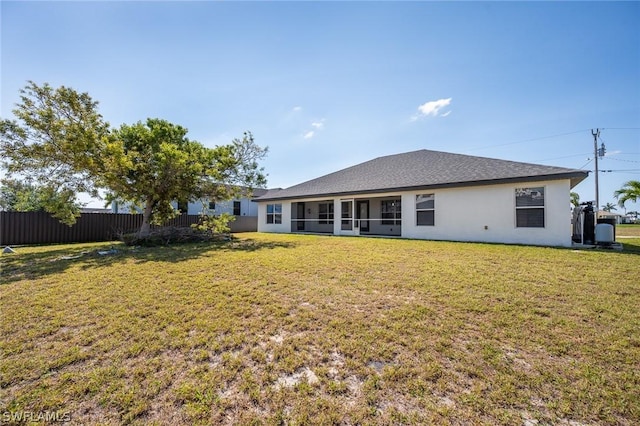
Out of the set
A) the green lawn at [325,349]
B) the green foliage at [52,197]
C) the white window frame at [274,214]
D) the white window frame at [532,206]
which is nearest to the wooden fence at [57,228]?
the green foliage at [52,197]

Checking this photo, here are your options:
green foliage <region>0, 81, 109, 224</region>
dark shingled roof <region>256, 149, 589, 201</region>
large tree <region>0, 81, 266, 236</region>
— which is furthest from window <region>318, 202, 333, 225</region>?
green foliage <region>0, 81, 109, 224</region>

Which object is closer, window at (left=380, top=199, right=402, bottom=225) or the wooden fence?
the wooden fence

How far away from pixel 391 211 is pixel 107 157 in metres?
14.4

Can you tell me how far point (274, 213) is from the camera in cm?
1947

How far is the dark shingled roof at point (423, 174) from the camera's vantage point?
9953mm

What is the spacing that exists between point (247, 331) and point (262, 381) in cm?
92

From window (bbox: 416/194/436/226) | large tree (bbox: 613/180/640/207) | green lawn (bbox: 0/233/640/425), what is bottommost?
green lawn (bbox: 0/233/640/425)

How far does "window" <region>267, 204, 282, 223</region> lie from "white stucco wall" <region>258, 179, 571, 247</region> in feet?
30.6

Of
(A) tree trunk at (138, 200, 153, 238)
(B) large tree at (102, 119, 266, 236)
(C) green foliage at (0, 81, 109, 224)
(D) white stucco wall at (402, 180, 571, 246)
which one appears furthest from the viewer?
(A) tree trunk at (138, 200, 153, 238)

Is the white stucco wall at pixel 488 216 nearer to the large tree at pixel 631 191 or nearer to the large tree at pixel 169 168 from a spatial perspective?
the large tree at pixel 169 168

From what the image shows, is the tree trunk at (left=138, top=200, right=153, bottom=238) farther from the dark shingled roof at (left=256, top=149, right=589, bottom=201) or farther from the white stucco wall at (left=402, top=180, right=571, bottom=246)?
the white stucco wall at (left=402, top=180, right=571, bottom=246)

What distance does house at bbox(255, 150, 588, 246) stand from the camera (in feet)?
31.2

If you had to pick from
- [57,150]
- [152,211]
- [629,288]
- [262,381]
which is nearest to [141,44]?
[57,150]

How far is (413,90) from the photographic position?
36.6 feet
